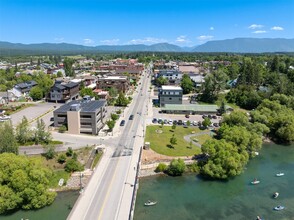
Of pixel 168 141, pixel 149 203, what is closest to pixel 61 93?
pixel 168 141

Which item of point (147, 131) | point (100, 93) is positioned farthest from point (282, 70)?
point (147, 131)

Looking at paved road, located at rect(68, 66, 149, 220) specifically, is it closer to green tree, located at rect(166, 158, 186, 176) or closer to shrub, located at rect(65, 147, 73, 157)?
green tree, located at rect(166, 158, 186, 176)

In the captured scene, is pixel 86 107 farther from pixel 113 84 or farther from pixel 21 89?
pixel 21 89

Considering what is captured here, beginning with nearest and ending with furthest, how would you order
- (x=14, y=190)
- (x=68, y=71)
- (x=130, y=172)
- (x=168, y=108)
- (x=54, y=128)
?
(x=14, y=190), (x=130, y=172), (x=54, y=128), (x=168, y=108), (x=68, y=71)

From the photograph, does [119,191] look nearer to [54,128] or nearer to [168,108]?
[54,128]

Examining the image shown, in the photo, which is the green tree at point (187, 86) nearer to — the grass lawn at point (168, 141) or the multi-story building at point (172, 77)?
the multi-story building at point (172, 77)

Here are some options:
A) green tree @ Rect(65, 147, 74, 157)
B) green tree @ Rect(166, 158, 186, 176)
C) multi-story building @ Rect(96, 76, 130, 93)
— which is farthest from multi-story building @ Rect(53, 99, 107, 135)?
multi-story building @ Rect(96, 76, 130, 93)

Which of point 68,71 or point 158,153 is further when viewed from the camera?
point 68,71
